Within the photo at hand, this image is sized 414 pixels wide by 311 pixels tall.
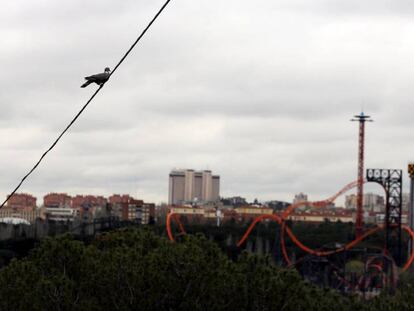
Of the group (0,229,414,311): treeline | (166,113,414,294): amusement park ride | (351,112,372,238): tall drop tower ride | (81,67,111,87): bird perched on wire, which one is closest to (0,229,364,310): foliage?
(0,229,414,311): treeline

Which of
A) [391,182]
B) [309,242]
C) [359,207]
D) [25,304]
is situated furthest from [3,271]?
[309,242]

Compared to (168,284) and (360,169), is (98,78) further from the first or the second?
(360,169)

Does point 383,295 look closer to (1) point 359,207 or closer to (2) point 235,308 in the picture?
(2) point 235,308

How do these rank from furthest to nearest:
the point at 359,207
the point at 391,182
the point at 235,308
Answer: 1. the point at 359,207
2. the point at 391,182
3. the point at 235,308

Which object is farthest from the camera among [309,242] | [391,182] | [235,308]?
[309,242]

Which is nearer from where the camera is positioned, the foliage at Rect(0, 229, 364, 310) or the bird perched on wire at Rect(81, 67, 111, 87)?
the bird perched on wire at Rect(81, 67, 111, 87)

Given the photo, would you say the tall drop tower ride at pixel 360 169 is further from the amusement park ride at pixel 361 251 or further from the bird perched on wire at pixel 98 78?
→ the bird perched on wire at pixel 98 78

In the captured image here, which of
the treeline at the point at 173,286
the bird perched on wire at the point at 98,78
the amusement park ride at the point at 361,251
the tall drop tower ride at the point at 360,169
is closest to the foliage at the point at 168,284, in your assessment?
the treeline at the point at 173,286

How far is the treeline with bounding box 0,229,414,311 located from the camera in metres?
47.2

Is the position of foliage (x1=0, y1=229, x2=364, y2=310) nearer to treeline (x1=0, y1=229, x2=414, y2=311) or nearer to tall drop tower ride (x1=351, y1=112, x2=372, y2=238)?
treeline (x1=0, y1=229, x2=414, y2=311)

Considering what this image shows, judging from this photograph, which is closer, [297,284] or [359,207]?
[297,284]

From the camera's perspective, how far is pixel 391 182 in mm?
137750

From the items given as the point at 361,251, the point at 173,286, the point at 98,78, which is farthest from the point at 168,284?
the point at 361,251

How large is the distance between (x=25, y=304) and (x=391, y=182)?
306 ft
